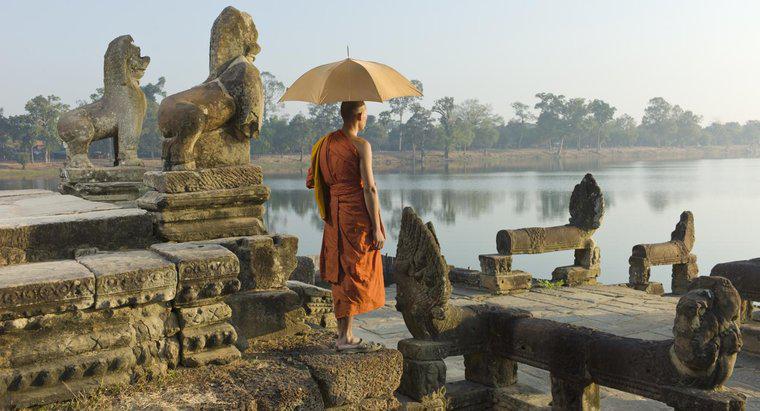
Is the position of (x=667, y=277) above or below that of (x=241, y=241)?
below

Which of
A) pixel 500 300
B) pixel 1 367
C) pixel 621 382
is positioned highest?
pixel 1 367

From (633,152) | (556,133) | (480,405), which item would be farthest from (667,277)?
(633,152)

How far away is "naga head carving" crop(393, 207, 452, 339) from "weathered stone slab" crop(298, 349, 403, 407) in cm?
94

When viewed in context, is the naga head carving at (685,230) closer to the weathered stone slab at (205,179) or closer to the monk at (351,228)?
the weathered stone slab at (205,179)

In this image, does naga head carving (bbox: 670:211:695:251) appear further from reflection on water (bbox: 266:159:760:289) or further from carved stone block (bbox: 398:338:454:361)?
carved stone block (bbox: 398:338:454:361)

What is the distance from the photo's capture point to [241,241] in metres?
3.86

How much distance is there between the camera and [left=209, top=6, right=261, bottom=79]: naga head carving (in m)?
4.43

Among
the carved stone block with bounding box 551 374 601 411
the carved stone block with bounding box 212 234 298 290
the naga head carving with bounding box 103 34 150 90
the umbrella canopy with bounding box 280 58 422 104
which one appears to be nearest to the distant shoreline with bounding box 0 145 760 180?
the naga head carving with bounding box 103 34 150 90

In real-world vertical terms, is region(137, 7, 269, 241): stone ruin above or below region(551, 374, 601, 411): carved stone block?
above

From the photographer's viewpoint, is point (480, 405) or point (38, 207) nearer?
point (480, 405)

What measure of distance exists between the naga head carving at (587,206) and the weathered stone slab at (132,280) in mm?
7890

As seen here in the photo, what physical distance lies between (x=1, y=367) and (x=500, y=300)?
677 centimetres

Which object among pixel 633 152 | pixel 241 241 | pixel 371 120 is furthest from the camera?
pixel 633 152

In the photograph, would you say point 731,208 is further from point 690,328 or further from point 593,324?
point 690,328
